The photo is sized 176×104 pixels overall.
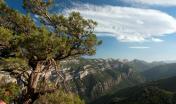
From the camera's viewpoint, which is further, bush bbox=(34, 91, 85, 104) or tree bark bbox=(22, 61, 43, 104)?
bush bbox=(34, 91, 85, 104)

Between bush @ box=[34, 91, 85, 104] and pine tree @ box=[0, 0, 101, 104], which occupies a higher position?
pine tree @ box=[0, 0, 101, 104]

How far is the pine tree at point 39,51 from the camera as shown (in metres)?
25.3

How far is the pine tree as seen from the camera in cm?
2530

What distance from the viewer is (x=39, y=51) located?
24719 millimetres

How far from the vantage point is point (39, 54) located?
2520cm

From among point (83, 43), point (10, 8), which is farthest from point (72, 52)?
point (10, 8)

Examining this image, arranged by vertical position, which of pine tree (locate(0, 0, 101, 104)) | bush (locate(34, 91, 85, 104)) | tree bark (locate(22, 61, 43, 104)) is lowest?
bush (locate(34, 91, 85, 104))

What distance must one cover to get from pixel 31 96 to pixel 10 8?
8.54 metres

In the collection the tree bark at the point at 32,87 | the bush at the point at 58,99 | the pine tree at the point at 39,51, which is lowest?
the bush at the point at 58,99

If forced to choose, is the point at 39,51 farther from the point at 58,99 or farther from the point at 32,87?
the point at 58,99

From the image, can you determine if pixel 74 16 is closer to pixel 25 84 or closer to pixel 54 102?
pixel 25 84

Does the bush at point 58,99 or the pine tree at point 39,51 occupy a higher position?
the pine tree at point 39,51

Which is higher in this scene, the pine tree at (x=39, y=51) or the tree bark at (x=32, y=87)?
the pine tree at (x=39, y=51)

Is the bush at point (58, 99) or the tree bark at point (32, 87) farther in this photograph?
the bush at point (58, 99)
